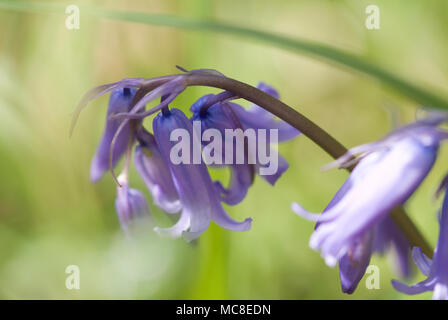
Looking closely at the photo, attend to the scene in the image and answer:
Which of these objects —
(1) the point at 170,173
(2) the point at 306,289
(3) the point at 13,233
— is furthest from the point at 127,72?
(1) the point at 170,173

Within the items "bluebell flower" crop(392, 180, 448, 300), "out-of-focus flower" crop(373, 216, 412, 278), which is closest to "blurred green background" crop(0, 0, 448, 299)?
"out-of-focus flower" crop(373, 216, 412, 278)


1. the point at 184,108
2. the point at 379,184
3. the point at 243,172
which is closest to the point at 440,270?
the point at 379,184

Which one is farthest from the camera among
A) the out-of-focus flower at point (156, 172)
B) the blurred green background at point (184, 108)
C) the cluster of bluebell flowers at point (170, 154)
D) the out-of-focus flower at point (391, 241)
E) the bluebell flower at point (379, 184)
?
the blurred green background at point (184, 108)

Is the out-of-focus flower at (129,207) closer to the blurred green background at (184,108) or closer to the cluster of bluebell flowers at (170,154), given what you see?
the cluster of bluebell flowers at (170,154)

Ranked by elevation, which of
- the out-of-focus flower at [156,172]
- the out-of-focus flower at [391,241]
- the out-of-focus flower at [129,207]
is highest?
the out-of-focus flower at [156,172]

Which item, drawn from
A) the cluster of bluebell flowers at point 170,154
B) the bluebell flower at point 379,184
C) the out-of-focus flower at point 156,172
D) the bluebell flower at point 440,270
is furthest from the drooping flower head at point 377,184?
the out-of-focus flower at point 156,172

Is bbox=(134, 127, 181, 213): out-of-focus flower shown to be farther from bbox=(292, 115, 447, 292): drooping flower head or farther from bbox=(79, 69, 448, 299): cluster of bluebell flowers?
bbox=(292, 115, 447, 292): drooping flower head

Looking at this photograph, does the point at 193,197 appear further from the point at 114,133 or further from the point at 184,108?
the point at 184,108
